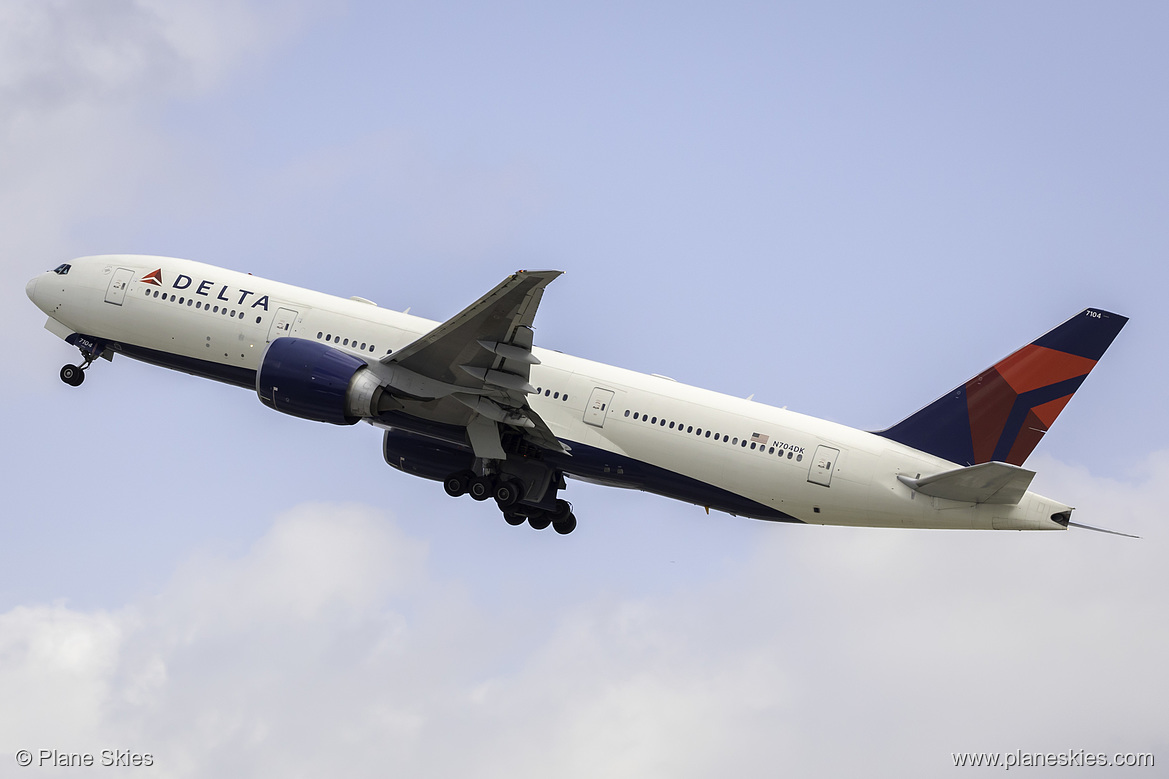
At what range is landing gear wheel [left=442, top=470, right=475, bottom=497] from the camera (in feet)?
125

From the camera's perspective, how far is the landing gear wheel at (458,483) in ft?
125

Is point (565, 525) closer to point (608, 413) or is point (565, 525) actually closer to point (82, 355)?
point (608, 413)

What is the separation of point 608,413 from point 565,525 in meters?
5.79

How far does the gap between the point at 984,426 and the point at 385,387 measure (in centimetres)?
1729

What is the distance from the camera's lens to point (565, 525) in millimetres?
40625

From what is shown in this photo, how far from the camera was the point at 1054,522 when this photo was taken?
33.6 meters

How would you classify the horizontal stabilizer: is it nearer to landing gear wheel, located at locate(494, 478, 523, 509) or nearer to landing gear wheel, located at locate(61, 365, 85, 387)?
landing gear wheel, located at locate(494, 478, 523, 509)

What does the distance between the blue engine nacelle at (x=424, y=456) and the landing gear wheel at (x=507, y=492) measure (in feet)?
4.20

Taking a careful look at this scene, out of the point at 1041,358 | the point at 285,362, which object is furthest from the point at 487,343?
the point at 1041,358

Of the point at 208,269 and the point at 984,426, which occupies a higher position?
the point at 208,269

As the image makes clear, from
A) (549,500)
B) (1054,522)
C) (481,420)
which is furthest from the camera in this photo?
(549,500)

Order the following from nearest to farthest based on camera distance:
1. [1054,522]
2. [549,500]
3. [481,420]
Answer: [1054,522] < [481,420] < [549,500]

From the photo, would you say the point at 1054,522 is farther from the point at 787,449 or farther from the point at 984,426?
the point at 787,449

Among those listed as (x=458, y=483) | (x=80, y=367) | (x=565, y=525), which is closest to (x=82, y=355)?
(x=80, y=367)
